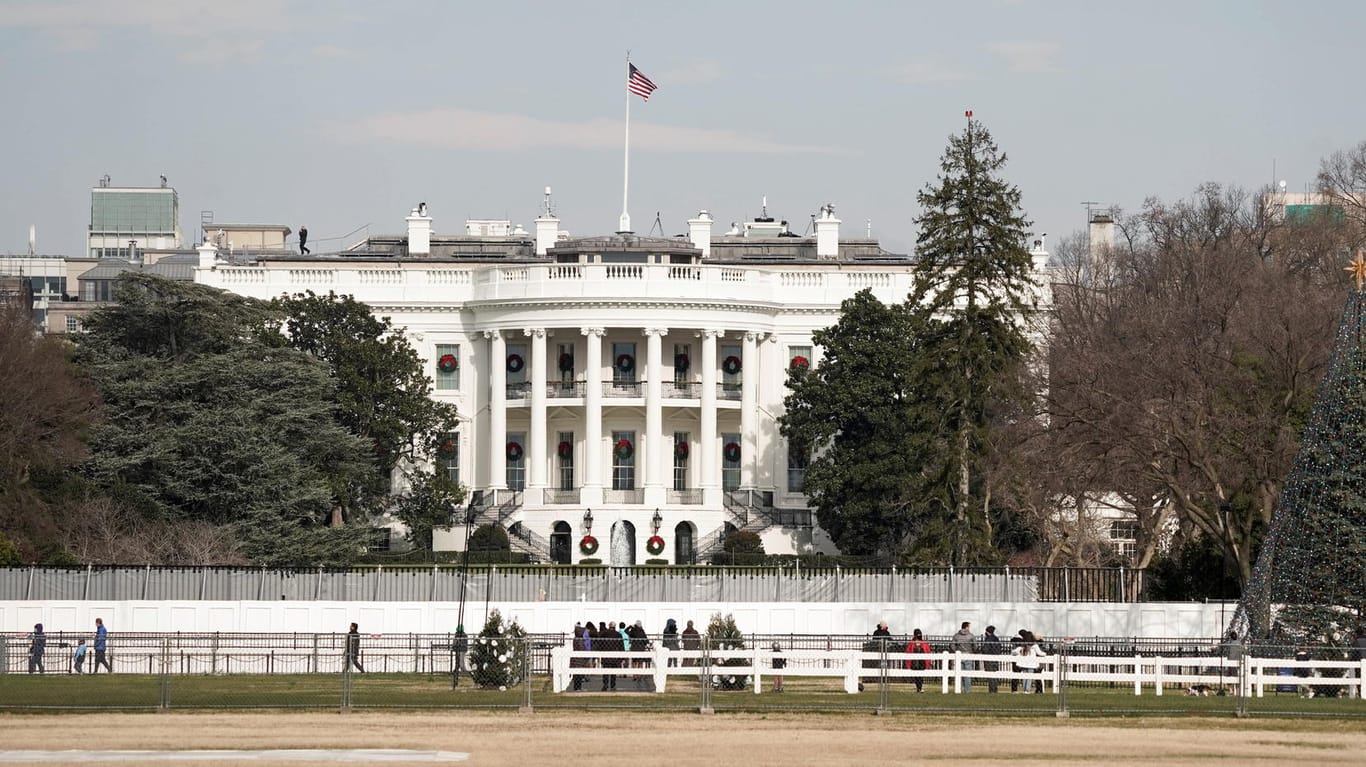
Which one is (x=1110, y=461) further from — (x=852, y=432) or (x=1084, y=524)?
(x=852, y=432)

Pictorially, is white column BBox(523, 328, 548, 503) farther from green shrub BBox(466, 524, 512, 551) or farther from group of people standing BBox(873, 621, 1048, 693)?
group of people standing BBox(873, 621, 1048, 693)

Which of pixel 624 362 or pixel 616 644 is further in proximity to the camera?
pixel 624 362

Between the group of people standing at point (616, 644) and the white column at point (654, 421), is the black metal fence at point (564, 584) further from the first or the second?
the white column at point (654, 421)

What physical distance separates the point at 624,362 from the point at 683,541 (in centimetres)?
854

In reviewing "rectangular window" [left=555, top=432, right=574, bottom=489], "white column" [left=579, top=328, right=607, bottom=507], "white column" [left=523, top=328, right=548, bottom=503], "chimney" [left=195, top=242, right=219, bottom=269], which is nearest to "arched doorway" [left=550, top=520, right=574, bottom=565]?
"white column" [left=579, top=328, right=607, bottom=507]

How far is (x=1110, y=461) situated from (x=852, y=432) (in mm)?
24148

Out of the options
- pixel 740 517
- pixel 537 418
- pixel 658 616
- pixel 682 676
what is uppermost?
pixel 537 418

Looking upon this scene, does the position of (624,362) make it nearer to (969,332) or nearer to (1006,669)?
(969,332)

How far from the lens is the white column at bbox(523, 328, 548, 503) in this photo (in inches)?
3639

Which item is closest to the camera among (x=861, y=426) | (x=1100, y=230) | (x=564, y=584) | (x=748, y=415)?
(x=564, y=584)

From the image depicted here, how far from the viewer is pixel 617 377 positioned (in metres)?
95.7

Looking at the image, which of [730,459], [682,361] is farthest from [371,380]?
[730,459]

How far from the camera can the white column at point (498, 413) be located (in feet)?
306

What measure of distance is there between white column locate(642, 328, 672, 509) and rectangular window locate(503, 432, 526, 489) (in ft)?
18.1
